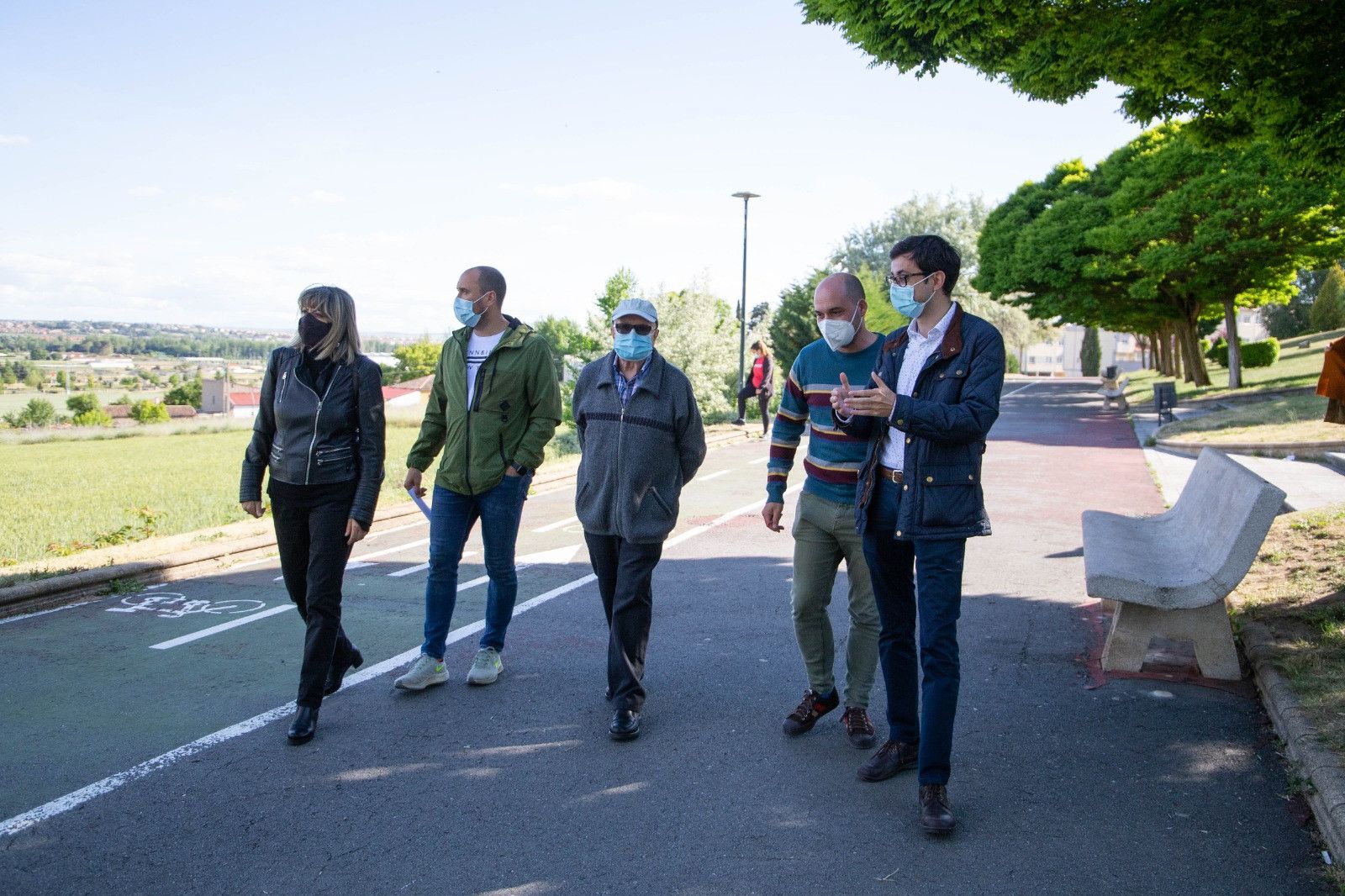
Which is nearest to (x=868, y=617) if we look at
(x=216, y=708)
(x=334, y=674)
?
(x=334, y=674)

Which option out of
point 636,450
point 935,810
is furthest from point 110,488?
point 935,810

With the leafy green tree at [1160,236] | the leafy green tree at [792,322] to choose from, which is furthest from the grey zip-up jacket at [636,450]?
the leafy green tree at [792,322]

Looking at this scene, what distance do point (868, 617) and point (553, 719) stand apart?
1.52 metres

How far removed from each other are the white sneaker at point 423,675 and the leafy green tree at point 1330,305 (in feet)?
218

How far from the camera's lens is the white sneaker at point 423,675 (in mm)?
5262

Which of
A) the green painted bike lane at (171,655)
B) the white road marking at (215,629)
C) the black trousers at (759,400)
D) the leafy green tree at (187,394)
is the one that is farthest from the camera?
the leafy green tree at (187,394)

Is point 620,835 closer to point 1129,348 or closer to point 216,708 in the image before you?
point 216,708

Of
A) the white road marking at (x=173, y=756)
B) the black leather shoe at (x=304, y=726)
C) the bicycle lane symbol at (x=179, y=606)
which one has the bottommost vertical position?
the bicycle lane symbol at (x=179, y=606)

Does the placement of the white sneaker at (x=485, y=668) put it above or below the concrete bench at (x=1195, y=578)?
below

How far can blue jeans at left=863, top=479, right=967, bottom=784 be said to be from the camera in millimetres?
3781

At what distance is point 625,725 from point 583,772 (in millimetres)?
411

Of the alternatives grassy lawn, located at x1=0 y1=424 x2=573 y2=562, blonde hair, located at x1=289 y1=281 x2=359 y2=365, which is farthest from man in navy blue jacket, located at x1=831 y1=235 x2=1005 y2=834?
grassy lawn, located at x1=0 y1=424 x2=573 y2=562

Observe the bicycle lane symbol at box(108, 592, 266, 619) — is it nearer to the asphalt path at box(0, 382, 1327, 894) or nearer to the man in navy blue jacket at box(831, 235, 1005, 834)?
the asphalt path at box(0, 382, 1327, 894)

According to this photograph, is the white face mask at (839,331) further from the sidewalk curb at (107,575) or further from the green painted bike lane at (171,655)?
the sidewalk curb at (107,575)
